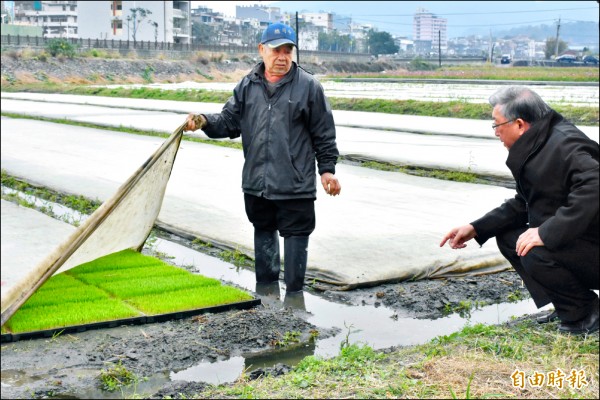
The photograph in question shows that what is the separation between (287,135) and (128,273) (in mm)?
1386

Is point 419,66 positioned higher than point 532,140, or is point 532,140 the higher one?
point 419,66

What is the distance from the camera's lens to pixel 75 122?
54.9ft

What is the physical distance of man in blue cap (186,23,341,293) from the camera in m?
4.89

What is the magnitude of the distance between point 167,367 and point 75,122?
13.7m

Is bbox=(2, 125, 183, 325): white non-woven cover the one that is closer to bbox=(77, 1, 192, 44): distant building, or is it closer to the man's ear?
the man's ear

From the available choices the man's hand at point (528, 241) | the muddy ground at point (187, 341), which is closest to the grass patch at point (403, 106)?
the muddy ground at point (187, 341)

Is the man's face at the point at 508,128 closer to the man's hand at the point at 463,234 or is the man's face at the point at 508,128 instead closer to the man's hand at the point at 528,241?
the man's hand at the point at 528,241

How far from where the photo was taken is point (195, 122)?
16.7ft

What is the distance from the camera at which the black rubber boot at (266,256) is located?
529cm

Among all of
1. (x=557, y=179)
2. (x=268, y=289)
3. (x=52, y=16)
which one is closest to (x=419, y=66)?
(x=52, y=16)

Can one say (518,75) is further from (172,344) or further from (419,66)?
(172,344)

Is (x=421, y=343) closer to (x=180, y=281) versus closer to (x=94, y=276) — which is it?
(x=180, y=281)

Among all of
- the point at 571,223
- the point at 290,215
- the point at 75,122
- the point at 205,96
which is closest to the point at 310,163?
the point at 290,215

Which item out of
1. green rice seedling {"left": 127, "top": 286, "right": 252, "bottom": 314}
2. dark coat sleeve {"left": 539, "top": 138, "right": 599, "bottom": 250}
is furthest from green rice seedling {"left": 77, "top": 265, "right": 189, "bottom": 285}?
dark coat sleeve {"left": 539, "top": 138, "right": 599, "bottom": 250}
